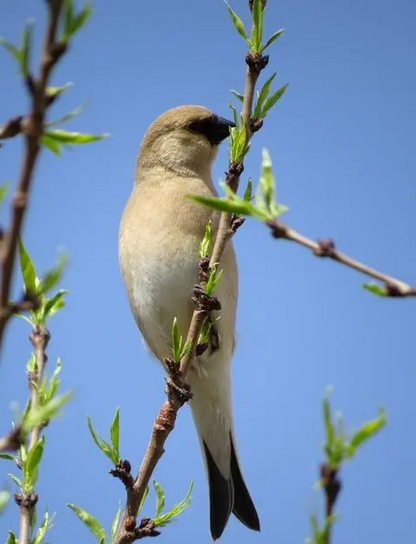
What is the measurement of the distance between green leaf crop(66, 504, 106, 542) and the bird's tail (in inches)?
89.9

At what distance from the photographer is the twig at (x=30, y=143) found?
122 centimetres

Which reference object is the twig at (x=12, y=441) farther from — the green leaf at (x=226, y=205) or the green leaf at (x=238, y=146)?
the green leaf at (x=238, y=146)

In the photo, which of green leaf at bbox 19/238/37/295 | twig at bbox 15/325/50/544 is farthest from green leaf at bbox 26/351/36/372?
green leaf at bbox 19/238/37/295

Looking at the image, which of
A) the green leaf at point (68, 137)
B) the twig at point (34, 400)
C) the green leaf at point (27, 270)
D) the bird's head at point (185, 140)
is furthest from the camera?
the bird's head at point (185, 140)

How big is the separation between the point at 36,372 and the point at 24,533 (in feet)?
1.91

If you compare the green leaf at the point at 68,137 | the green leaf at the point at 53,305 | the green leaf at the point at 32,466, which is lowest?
the green leaf at the point at 32,466

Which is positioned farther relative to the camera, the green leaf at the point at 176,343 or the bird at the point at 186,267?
the bird at the point at 186,267

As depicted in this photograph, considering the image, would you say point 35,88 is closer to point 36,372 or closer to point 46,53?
point 46,53

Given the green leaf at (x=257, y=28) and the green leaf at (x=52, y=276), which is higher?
the green leaf at (x=257, y=28)

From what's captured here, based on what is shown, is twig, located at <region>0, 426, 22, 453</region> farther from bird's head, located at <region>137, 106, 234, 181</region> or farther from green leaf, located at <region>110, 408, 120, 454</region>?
bird's head, located at <region>137, 106, 234, 181</region>

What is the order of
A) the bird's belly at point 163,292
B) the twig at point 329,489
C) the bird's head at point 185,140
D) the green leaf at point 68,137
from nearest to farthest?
the twig at point 329,489 → the green leaf at point 68,137 → the bird's belly at point 163,292 → the bird's head at point 185,140

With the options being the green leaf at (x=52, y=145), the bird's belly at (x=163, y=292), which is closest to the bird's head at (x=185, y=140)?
the bird's belly at (x=163, y=292)

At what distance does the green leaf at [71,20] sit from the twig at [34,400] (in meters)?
1.23

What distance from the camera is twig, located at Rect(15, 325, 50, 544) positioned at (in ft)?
8.10
